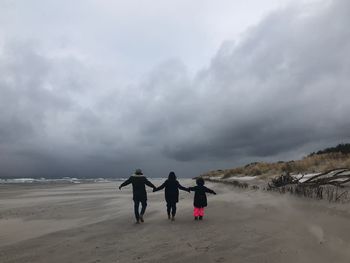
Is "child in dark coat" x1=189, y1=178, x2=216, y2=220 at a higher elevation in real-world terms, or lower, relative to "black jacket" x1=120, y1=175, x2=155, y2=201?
lower

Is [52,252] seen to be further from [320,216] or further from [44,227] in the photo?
[320,216]

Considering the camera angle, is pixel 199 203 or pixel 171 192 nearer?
pixel 199 203

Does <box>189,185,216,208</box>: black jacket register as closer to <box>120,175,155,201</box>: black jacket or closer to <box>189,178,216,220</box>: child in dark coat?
<box>189,178,216,220</box>: child in dark coat

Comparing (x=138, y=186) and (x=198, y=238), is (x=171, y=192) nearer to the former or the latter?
(x=138, y=186)

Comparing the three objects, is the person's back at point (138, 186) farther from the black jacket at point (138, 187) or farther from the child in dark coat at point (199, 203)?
the child in dark coat at point (199, 203)

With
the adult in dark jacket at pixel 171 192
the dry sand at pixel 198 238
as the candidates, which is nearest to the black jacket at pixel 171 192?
the adult in dark jacket at pixel 171 192

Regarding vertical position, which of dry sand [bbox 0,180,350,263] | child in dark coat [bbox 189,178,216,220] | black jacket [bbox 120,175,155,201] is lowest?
dry sand [bbox 0,180,350,263]

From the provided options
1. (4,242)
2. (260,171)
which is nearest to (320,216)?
(4,242)

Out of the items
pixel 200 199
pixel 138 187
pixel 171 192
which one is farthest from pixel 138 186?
pixel 200 199

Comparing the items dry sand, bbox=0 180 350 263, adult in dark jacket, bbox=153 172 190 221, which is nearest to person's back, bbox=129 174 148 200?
adult in dark jacket, bbox=153 172 190 221

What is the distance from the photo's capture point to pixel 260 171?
41000mm

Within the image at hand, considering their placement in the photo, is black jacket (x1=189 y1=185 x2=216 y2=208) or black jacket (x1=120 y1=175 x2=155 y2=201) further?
black jacket (x1=120 y1=175 x2=155 y2=201)

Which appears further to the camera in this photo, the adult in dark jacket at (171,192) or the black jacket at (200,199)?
the adult in dark jacket at (171,192)

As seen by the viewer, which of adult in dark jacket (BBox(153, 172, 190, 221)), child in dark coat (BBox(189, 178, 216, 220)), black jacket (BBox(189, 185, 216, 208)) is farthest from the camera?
adult in dark jacket (BBox(153, 172, 190, 221))
